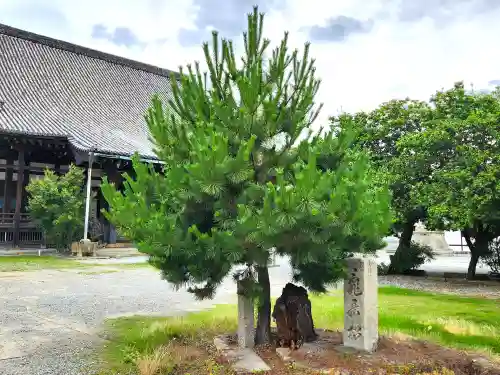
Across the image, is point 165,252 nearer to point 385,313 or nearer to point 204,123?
point 204,123

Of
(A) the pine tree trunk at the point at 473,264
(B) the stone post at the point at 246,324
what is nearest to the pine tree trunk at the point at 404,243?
(A) the pine tree trunk at the point at 473,264

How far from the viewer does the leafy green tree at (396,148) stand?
607 inches

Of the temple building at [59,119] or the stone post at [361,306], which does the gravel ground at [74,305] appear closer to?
the stone post at [361,306]

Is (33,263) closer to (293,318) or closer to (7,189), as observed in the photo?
(7,189)

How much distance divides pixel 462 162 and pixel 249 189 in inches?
397

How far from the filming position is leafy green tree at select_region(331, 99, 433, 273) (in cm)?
1541

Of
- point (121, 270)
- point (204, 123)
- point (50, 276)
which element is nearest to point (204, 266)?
point (204, 123)

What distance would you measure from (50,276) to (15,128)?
928cm

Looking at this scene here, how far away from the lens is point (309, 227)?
5.04 meters

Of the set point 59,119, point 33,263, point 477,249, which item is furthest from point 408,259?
point 59,119

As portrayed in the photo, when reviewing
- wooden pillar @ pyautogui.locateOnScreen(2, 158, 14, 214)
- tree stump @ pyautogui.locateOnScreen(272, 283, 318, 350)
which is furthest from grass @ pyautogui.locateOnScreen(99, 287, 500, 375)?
wooden pillar @ pyautogui.locateOnScreen(2, 158, 14, 214)

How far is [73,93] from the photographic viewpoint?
2722 centimetres

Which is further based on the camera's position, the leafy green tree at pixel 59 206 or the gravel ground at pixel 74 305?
the leafy green tree at pixel 59 206

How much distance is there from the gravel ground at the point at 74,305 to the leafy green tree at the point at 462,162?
213 cm
